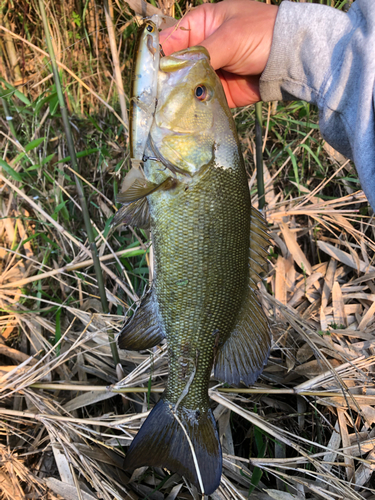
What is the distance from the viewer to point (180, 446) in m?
1.28

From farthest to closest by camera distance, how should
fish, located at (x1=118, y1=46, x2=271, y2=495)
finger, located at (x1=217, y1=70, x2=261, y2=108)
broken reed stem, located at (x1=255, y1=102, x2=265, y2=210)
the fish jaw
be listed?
broken reed stem, located at (x1=255, y1=102, x2=265, y2=210) → finger, located at (x1=217, y1=70, x2=261, y2=108) → fish, located at (x1=118, y1=46, x2=271, y2=495) → the fish jaw

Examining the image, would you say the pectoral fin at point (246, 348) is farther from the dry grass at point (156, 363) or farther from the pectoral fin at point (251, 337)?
the dry grass at point (156, 363)

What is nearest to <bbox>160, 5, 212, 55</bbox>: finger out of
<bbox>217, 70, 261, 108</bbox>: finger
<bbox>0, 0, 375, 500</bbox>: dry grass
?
<bbox>0, 0, 375, 500</bbox>: dry grass

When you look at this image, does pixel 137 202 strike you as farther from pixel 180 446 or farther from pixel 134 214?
pixel 180 446

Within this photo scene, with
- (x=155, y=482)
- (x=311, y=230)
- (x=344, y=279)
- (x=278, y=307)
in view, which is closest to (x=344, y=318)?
(x=344, y=279)

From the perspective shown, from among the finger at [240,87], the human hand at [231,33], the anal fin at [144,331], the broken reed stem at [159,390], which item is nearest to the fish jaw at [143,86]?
the human hand at [231,33]

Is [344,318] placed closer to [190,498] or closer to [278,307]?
[278,307]

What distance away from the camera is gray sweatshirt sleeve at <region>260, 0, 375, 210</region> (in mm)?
1275

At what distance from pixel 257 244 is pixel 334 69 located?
33.1 inches

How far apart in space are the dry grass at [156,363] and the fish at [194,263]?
0.33 m

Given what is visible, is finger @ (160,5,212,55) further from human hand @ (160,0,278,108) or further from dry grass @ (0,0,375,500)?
dry grass @ (0,0,375,500)

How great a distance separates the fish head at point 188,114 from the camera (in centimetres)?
116

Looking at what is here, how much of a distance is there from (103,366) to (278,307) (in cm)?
111

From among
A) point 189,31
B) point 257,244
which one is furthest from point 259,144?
point 257,244
